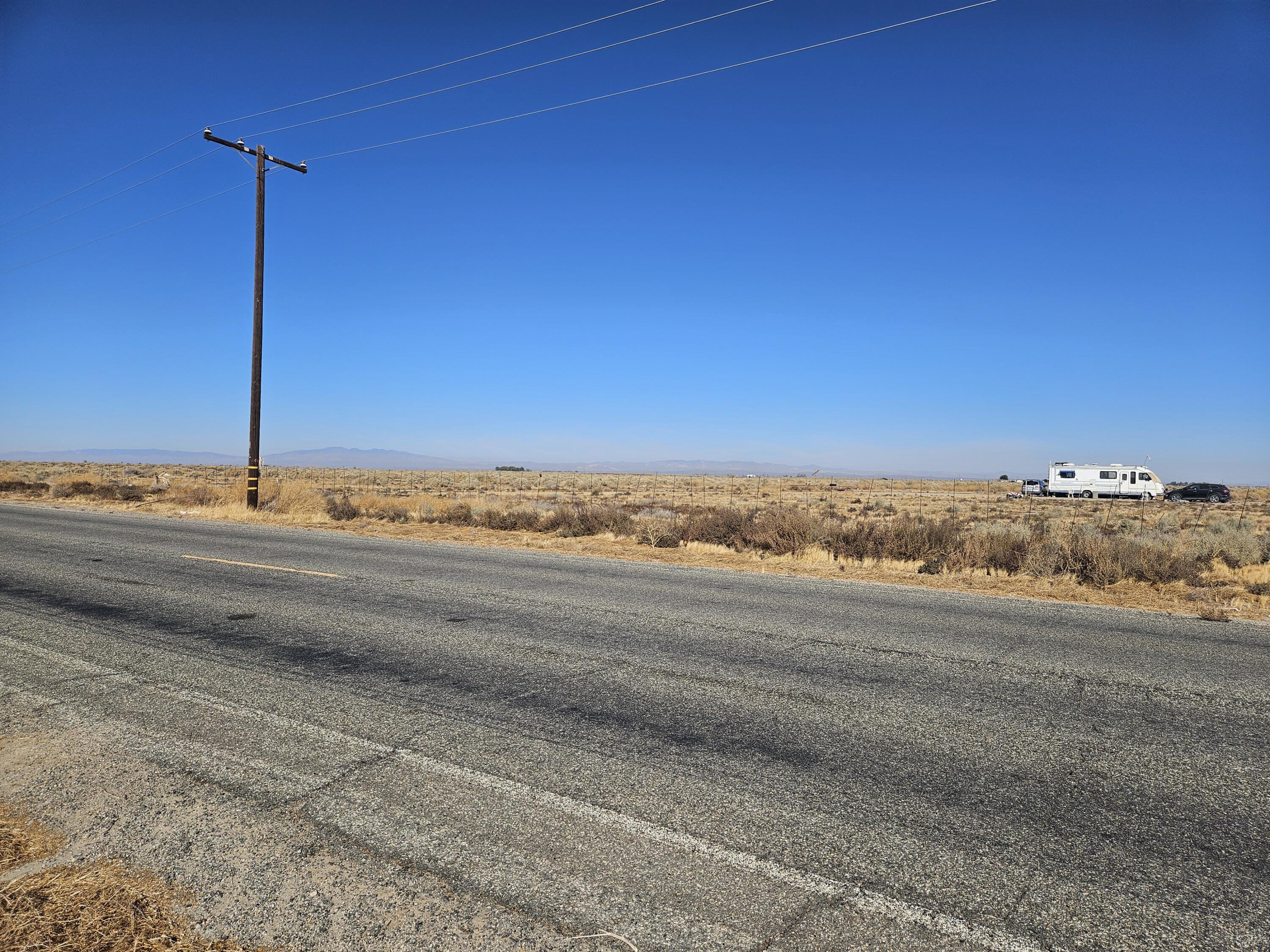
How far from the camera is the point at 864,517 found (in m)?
30.3

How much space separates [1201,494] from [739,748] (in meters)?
55.6

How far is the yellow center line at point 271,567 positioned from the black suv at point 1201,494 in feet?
173

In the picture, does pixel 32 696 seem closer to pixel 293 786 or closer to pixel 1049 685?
pixel 293 786

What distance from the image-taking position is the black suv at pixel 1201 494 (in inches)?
1870

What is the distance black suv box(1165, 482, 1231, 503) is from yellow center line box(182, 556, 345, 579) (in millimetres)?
52651

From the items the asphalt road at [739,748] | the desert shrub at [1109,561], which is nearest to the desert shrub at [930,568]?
the desert shrub at [1109,561]

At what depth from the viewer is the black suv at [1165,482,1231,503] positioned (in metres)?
47.5

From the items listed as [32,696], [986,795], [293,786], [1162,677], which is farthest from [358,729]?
[1162,677]

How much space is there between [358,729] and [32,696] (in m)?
2.47

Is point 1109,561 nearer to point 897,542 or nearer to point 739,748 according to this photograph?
point 897,542

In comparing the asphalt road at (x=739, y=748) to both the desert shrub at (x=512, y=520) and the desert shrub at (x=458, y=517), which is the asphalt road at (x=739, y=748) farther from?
the desert shrub at (x=458, y=517)

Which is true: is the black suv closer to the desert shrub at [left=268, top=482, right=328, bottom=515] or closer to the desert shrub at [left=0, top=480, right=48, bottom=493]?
the desert shrub at [left=268, top=482, right=328, bottom=515]

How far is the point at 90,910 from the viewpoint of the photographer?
107 inches

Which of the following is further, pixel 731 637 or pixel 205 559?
pixel 205 559
